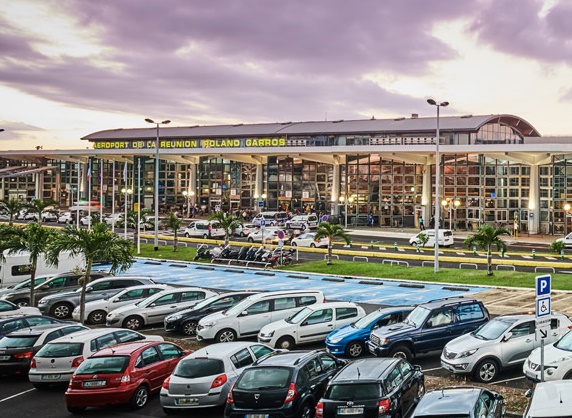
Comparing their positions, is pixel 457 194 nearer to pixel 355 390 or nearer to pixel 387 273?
pixel 387 273

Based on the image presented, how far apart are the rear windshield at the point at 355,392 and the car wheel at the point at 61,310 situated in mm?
17016

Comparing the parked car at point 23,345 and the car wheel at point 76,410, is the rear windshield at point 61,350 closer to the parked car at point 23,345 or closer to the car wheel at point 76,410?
the parked car at point 23,345

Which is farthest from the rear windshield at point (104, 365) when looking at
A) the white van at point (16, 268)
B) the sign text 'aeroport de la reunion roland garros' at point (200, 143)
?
the sign text 'aeroport de la reunion roland garros' at point (200, 143)

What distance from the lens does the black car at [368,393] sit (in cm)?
1052

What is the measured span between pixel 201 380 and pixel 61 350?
435 centimetres

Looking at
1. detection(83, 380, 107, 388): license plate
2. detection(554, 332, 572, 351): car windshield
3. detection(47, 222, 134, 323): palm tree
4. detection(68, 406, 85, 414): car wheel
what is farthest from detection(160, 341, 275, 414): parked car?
detection(47, 222, 134, 323): palm tree

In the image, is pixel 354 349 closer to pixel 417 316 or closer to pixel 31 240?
pixel 417 316

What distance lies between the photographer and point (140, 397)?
1331 cm

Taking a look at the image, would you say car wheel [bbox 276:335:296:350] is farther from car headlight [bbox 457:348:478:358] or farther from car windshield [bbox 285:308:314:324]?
car headlight [bbox 457:348:478:358]

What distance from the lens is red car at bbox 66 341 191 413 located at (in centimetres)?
1282

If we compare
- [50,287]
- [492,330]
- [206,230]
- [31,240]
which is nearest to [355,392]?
[492,330]

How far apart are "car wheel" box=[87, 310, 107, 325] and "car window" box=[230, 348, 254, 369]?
11890mm

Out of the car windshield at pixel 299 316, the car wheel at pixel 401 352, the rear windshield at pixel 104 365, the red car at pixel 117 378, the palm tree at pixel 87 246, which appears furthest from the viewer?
the palm tree at pixel 87 246

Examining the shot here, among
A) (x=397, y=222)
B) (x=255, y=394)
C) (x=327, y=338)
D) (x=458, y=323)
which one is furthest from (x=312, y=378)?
(x=397, y=222)
